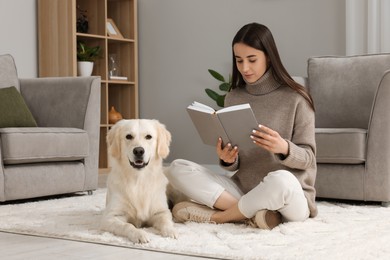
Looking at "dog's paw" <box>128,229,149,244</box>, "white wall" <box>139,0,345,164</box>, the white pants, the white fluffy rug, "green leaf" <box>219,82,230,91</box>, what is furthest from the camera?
"green leaf" <box>219,82,230,91</box>

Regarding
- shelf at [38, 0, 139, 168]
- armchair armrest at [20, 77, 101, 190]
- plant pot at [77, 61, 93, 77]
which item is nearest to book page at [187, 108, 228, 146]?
armchair armrest at [20, 77, 101, 190]

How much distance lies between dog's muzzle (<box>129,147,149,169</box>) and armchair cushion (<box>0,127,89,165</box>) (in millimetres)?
1194

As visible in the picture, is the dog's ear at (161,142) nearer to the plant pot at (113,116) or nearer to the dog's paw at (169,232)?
the dog's paw at (169,232)

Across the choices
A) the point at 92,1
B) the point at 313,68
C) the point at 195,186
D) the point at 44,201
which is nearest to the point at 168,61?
the point at 92,1

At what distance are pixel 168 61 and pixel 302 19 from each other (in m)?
1.49

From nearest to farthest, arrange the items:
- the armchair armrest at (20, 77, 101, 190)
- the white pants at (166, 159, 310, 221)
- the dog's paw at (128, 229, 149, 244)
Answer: the dog's paw at (128, 229, 149, 244) → the white pants at (166, 159, 310, 221) → the armchair armrest at (20, 77, 101, 190)

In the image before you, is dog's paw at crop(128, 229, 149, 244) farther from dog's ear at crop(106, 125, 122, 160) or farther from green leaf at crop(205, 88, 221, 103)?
green leaf at crop(205, 88, 221, 103)

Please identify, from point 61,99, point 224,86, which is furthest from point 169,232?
point 224,86

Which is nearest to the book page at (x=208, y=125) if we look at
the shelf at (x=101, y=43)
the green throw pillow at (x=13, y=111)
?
the green throw pillow at (x=13, y=111)

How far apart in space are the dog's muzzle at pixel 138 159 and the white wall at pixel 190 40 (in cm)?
280

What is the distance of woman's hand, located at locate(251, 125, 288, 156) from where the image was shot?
2230mm

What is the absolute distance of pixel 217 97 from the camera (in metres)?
5.07

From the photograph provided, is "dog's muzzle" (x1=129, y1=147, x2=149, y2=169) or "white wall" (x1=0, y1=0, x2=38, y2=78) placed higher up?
"white wall" (x1=0, y1=0, x2=38, y2=78)

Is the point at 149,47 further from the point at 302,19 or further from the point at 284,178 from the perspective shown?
the point at 284,178
